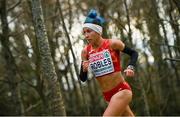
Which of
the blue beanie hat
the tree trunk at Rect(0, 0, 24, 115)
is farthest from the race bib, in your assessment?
the tree trunk at Rect(0, 0, 24, 115)

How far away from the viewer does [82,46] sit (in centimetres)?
2536

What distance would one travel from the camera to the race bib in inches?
266

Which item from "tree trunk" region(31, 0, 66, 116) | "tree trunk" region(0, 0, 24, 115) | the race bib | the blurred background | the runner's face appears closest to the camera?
the race bib

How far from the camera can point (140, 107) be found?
3005cm

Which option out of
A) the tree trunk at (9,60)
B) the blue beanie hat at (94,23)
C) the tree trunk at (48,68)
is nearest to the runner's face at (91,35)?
the blue beanie hat at (94,23)

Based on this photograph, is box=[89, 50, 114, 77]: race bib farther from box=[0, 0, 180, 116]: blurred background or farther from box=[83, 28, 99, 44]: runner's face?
box=[0, 0, 180, 116]: blurred background

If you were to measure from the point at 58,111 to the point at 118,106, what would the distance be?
332 cm

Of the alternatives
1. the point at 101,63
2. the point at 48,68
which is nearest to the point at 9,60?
the point at 48,68

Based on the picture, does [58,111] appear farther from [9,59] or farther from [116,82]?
[9,59]

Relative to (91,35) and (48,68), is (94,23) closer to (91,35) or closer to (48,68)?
(91,35)

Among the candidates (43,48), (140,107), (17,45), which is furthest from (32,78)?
(43,48)

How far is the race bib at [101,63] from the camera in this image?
6.75m

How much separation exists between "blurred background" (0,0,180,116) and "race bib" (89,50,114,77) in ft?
34.1

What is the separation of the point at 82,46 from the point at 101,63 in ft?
61.1
